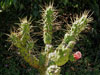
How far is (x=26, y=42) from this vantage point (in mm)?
2545

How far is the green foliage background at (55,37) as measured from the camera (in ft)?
13.6

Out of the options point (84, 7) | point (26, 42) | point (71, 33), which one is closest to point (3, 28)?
point (84, 7)

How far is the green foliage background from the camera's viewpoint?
4145 millimetres

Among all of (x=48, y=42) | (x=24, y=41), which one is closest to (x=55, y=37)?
(x=48, y=42)

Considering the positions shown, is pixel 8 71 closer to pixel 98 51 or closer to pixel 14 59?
pixel 14 59

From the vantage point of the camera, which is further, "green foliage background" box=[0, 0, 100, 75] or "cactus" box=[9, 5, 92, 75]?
"green foliage background" box=[0, 0, 100, 75]

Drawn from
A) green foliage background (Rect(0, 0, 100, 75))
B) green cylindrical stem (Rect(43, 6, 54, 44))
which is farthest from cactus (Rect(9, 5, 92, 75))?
green foliage background (Rect(0, 0, 100, 75))

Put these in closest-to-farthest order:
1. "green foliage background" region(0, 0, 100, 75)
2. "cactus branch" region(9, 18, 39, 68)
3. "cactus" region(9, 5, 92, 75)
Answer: "cactus" region(9, 5, 92, 75) < "cactus branch" region(9, 18, 39, 68) < "green foliage background" region(0, 0, 100, 75)

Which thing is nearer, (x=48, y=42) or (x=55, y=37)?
(x=48, y=42)

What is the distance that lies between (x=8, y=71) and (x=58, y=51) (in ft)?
6.67

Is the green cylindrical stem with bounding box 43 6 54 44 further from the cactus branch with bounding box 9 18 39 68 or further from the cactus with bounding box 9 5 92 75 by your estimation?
the cactus branch with bounding box 9 18 39 68

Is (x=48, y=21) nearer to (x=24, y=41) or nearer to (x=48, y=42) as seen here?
(x=48, y=42)

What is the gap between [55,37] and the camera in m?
4.60

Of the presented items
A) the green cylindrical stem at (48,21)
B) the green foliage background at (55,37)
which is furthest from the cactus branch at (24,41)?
the green foliage background at (55,37)
